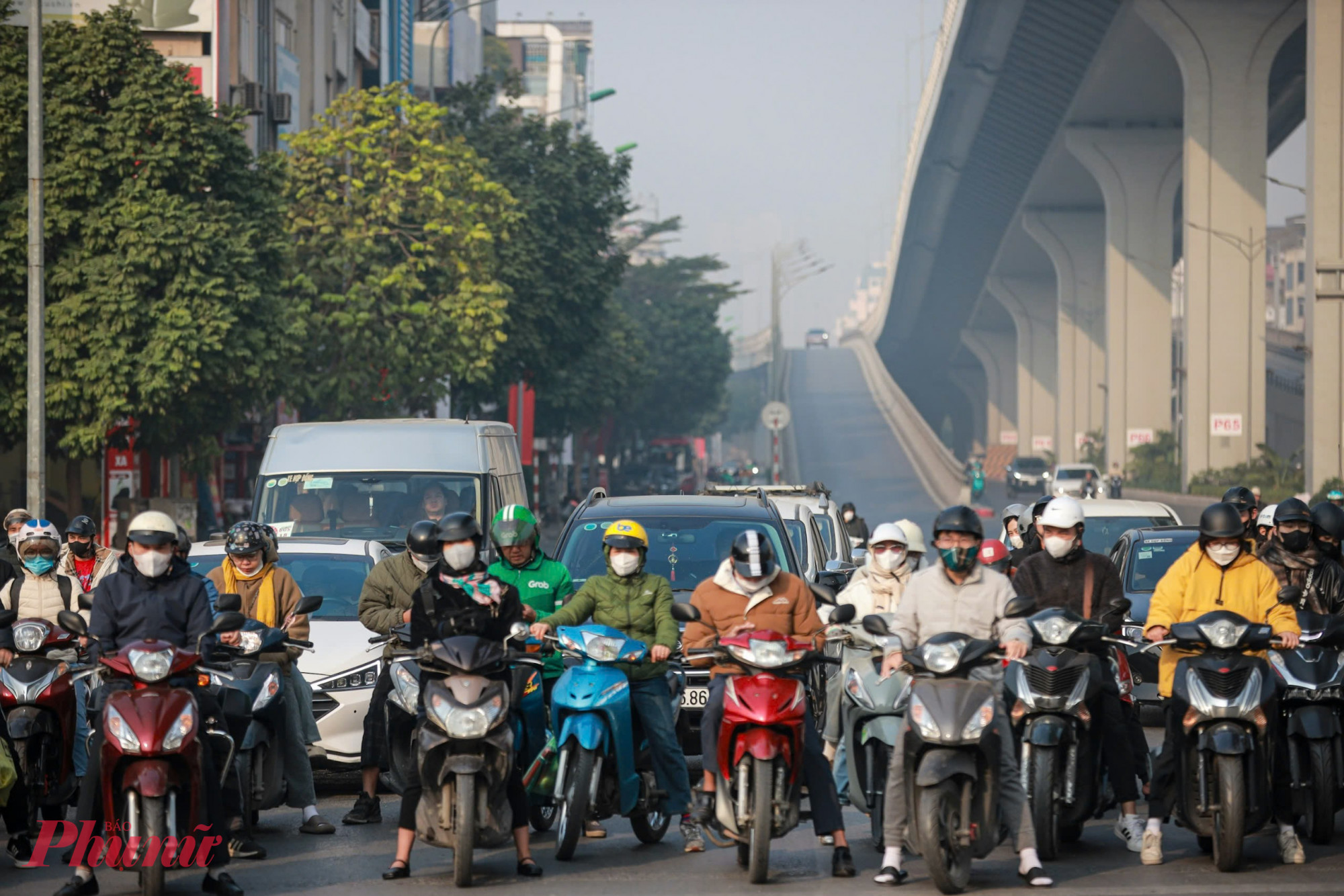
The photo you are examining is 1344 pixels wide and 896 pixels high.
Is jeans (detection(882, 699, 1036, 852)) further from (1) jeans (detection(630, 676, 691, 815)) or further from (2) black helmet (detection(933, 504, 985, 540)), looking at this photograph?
(1) jeans (detection(630, 676, 691, 815))

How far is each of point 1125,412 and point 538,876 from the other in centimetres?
5047

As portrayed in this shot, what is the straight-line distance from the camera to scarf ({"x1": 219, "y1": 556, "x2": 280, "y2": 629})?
9781 millimetres

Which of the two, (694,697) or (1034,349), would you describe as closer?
(694,697)

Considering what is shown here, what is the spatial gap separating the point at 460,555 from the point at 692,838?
1858 mm

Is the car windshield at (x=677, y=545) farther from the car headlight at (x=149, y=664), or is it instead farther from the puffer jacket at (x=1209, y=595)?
the car headlight at (x=149, y=664)

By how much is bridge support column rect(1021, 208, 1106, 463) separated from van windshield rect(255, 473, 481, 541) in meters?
58.3

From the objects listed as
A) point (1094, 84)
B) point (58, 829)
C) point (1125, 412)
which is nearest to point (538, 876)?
point (58, 829)

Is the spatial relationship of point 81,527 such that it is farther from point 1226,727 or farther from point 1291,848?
point 1291,848

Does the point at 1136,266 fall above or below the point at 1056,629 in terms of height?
above

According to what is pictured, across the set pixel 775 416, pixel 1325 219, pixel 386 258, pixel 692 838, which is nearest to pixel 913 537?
pixel 692 838

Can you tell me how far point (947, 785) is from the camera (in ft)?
25.3

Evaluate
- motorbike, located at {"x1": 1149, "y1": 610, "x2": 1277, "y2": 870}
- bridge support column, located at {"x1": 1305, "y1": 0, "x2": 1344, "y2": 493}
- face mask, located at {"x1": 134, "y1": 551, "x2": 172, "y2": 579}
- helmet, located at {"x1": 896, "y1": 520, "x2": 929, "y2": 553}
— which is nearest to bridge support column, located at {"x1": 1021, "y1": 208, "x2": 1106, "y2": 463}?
bridge support column, located at {"x1": 1305, "y1": 0, "x2": 1344, "y2": 493}

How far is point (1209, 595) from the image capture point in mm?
8711

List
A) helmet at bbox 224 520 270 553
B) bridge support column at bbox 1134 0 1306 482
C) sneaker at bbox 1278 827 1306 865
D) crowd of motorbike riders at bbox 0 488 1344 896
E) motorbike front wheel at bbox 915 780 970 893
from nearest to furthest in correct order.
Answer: motorbike front wheel at bbox 915 780 970 893, crowd of motorbike riders at bbox 0 488 1344 896, sneaker at bbox 1278 827 1306 865, helmet at bbox 224 520 270 553, bridge support column at bbox 1134 0 1306 482
